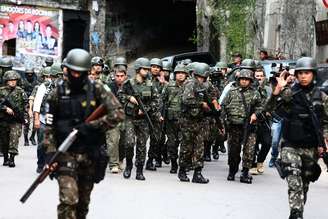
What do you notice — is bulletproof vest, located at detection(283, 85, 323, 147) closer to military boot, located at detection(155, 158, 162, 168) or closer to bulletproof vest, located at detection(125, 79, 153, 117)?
bulletproof vest, located at detection(125, 79, 153, 117)

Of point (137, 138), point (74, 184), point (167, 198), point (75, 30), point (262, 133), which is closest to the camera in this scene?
point (74, 184)

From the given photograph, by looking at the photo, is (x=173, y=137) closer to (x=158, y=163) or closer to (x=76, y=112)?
(x=158, y=163)

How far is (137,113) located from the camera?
11.6m

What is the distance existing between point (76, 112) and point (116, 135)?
5.46 meters

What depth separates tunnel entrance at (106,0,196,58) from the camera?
3175cm

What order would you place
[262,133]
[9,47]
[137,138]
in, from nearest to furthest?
[137,138]
[262,133]
[9,47]

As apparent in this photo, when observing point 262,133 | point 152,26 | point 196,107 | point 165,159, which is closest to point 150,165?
point 165,159

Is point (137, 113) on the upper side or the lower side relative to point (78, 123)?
lower

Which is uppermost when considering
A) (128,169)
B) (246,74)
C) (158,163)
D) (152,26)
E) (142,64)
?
(152,26)

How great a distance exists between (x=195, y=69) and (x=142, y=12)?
22341 millimetres

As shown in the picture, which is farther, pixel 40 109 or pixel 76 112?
pixel 40 109

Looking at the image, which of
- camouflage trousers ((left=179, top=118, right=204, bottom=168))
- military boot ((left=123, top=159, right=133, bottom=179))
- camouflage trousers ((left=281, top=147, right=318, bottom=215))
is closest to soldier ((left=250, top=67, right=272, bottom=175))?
camouflage trousers ((left=179, top=118, right=204, bottom=168))

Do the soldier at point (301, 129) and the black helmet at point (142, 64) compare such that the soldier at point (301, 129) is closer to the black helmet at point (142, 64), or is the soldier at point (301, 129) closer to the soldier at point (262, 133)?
the soldier at point (262, 133)

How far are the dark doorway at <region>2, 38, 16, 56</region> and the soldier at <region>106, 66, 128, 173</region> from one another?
58.8ft
